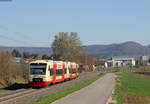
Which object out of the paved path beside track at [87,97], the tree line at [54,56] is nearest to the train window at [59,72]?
the tree line at [54,56]

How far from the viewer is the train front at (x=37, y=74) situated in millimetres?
43812

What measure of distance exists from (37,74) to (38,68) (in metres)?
0.77

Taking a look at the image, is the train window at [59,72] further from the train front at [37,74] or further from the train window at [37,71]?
the train window at [37,71]

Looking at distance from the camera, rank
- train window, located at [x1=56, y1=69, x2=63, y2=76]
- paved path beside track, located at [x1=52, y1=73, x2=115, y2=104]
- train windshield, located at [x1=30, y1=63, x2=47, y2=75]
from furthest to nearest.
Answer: train window, located at [x1=56, y1=69, x2=63, y2=76]
train windshield, located at [x1=30, y1=63, x2=47, y2=75]
paved path beside track, located at [x1=52, y1=73, x2=115, y2=104]

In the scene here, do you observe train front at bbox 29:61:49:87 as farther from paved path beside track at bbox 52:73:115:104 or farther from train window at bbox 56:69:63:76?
paved path beside track at bbox 52:73:115:104

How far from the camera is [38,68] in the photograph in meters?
44.4

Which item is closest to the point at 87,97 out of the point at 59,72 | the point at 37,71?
the point at 37,71

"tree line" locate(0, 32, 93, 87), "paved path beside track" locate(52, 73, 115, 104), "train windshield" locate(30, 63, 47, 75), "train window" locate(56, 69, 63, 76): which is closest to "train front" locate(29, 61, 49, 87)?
"train windshield" locate(30, 63, 47, 75)

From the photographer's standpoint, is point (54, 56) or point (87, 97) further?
point (54, 56)

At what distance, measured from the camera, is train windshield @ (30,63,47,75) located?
145 ft

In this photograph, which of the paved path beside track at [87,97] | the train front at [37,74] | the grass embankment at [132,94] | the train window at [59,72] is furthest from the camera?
the train window at [59,72]

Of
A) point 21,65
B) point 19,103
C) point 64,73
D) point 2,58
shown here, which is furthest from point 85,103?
point 64,73

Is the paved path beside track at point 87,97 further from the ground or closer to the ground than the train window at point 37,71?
closer to the ground

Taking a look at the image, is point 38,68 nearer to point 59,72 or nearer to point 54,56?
point 59,72
